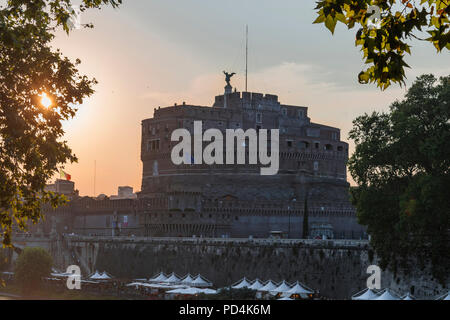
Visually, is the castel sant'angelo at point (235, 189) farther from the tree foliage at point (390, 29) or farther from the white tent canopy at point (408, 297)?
the tree foliage at point (390, 29)

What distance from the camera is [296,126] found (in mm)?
107125

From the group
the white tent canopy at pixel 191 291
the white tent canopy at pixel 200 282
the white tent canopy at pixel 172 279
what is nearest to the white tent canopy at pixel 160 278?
the white tent canopy at pixel 172 279

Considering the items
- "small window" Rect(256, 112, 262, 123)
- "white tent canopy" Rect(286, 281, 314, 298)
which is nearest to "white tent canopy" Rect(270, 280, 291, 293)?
"white tent canopy" Rect(286, 281, 314, 298)

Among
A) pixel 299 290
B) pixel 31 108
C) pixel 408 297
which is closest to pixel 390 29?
pixel 31 108

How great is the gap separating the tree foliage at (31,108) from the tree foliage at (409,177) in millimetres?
31500

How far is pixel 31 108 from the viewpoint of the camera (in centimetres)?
1934

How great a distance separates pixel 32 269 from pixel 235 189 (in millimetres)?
26349

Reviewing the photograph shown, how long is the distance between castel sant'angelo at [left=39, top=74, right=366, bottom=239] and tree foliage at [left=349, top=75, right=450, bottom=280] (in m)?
27.2

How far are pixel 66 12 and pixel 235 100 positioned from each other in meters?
84.6

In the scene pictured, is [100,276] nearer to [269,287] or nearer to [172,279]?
[172,279]

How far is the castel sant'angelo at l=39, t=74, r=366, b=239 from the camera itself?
8538 cm

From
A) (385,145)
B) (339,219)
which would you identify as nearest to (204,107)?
(339,219)

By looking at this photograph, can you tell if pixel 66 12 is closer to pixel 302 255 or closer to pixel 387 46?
pixel 387 46

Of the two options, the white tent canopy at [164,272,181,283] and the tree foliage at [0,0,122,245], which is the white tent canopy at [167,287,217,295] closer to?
the white tent canopy at [164,272,181,283]
